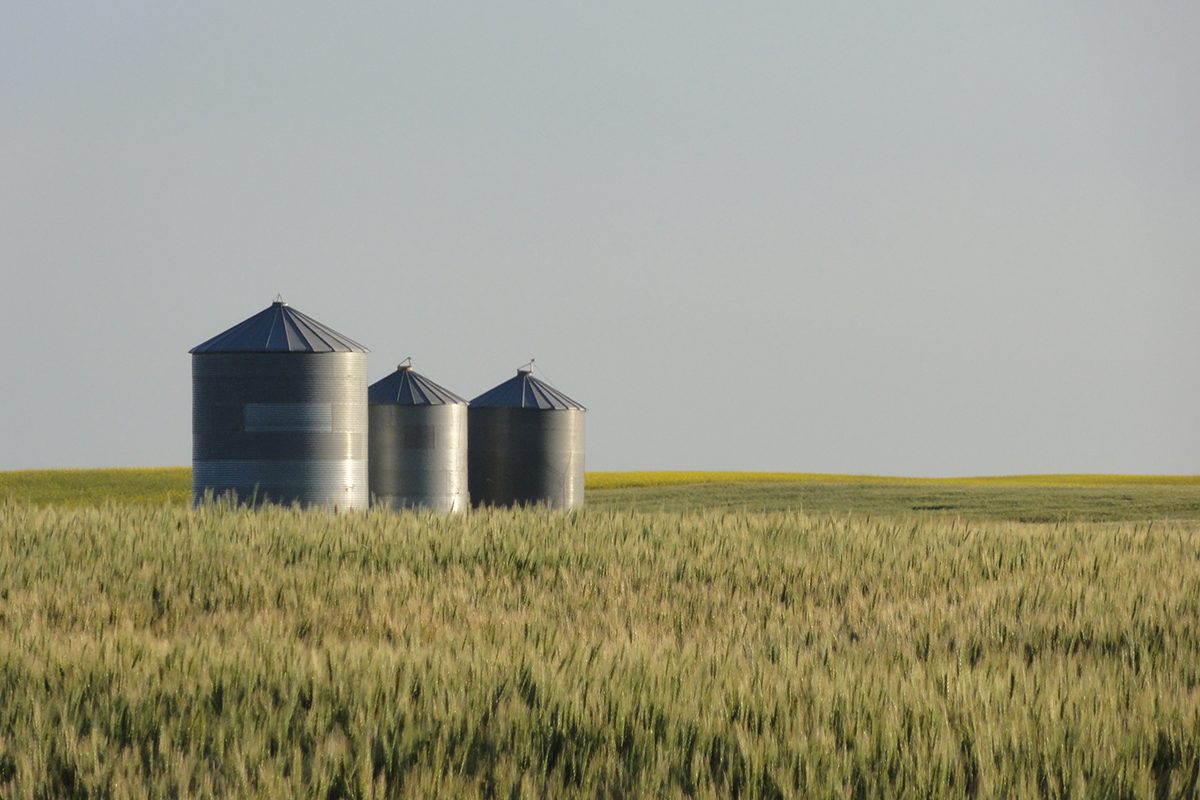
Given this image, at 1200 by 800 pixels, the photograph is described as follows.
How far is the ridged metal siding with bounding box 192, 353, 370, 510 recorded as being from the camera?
20.2 m

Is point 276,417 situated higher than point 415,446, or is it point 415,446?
point 276,417

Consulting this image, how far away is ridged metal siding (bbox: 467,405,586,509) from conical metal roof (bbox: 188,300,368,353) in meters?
6.63

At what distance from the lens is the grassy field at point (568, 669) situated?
5262 millimetres

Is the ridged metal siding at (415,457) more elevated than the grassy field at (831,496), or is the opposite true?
the ridged metal siding at (415,457)

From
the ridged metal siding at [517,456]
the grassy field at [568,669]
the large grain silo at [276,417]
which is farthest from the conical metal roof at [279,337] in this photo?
the grassy field at [568,669]

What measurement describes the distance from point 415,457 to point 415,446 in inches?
8.0

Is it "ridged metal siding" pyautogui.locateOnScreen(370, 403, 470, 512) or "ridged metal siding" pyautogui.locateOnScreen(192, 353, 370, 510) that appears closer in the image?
"ridged metal siding" pyautogui.locateOnScreen(192, 353, 370, 510)

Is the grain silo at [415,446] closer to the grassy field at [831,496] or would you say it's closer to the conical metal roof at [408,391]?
the conical metal roof at [408,391]

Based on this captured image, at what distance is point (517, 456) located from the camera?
90.3ft

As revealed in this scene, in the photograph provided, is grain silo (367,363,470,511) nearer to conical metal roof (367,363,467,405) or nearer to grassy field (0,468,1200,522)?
conical metal roof (367,363,467,405)

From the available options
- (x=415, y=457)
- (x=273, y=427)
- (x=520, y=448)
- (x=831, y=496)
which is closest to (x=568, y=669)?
(x=273, y=427)

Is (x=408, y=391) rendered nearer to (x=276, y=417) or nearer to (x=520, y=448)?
(x=520, y=448)

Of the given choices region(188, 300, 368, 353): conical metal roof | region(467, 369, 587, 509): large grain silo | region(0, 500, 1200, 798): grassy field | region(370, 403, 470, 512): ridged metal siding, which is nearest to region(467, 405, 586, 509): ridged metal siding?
region(467, 369, 587, 509): large grain silo

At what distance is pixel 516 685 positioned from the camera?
6.27 metres
